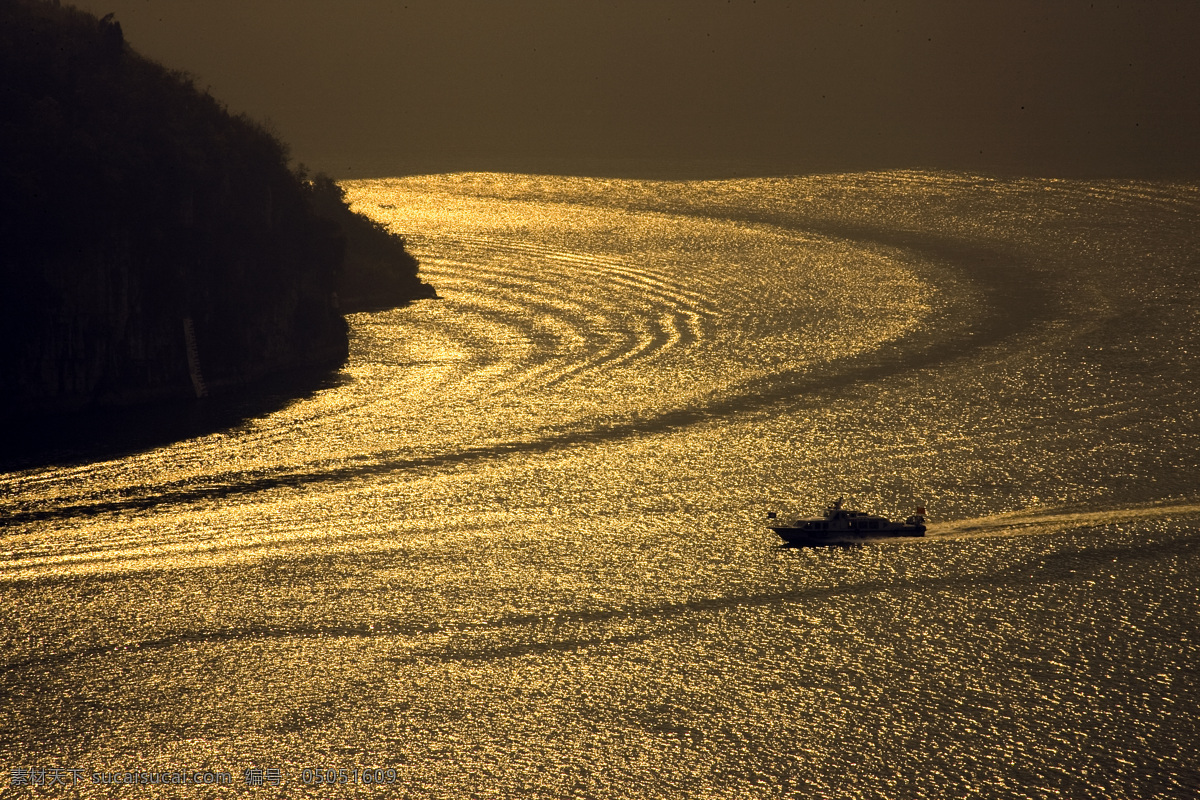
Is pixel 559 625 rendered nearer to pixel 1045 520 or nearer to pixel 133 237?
pixel 1045 520

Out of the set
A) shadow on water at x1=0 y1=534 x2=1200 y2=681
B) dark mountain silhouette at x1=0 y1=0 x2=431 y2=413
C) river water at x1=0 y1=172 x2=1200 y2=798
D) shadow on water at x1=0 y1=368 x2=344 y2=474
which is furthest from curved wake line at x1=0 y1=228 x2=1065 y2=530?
dark mountain silhouette at x1=0 y1=0 x2=431 y2=413

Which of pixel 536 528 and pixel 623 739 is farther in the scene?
pixel 536 528

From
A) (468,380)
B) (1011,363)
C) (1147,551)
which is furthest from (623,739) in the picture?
(1011,363)

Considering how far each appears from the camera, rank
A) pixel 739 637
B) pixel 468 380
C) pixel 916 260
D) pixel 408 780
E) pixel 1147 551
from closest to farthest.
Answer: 1. pixel 408 780
2. pixel 739 637
3. pixel 1147 551
4. pixel 468 380
5. pixel 916 260

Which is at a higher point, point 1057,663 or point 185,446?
point 185,446

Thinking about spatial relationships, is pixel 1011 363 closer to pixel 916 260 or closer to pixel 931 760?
pixel 916 260

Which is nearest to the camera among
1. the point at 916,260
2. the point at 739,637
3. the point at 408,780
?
the point at 408,780

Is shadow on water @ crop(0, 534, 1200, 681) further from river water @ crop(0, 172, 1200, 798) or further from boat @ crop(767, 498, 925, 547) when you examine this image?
boat @ crop(767, 498, 925, 547)
